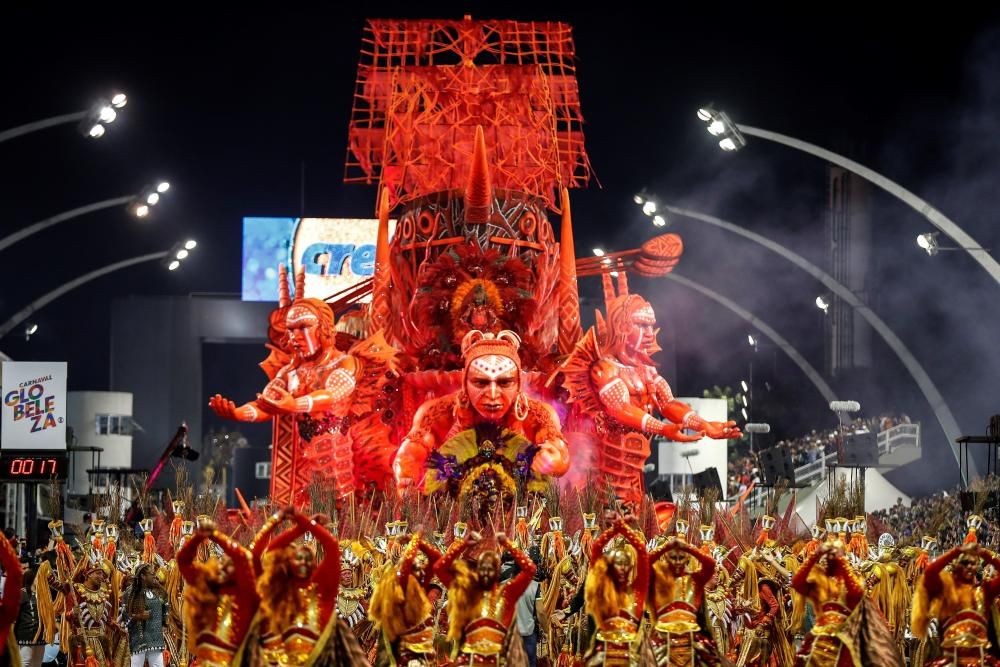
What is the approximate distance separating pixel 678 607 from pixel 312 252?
111ft

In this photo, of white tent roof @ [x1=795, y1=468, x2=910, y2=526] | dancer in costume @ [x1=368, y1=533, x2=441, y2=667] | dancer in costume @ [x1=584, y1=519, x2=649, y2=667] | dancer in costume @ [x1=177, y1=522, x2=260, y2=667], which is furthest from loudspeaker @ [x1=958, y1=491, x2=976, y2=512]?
dancer in costume @ [x1=177, y1=522, x2=260, y2=667]

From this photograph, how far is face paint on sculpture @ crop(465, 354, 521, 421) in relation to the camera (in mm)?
22203

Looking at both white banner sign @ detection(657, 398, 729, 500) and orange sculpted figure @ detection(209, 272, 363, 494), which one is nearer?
orange sculpted figure @ detection(209, 272, 363, 494)

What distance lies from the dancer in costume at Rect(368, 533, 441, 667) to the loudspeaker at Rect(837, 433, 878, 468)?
11.3 meters

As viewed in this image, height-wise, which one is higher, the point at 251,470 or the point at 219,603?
the point at 251,470

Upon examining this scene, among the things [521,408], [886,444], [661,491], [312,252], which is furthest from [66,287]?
[312,252]

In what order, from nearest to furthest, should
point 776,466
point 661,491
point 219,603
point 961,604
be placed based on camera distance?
point 219,603 → point 961,604 → point 776,466 → point 661,491

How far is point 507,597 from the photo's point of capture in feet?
39.1

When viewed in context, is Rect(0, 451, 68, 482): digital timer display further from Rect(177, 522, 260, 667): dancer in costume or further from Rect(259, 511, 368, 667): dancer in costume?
Rect(259, 511, 368, 667): dancer in costume

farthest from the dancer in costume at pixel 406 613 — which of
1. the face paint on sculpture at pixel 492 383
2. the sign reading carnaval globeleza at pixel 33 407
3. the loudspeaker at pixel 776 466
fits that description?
the loudspeaker at pixel 776 466

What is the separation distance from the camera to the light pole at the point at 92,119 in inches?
729

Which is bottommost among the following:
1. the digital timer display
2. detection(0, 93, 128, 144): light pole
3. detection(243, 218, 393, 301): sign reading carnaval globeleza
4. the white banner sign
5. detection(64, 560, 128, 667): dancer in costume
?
detection(64, 560, 128, 667): dancer in costume

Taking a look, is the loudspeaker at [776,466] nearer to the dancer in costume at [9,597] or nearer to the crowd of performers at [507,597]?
the crowd of performers at [507,597]

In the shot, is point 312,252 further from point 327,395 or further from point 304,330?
point 327,395
